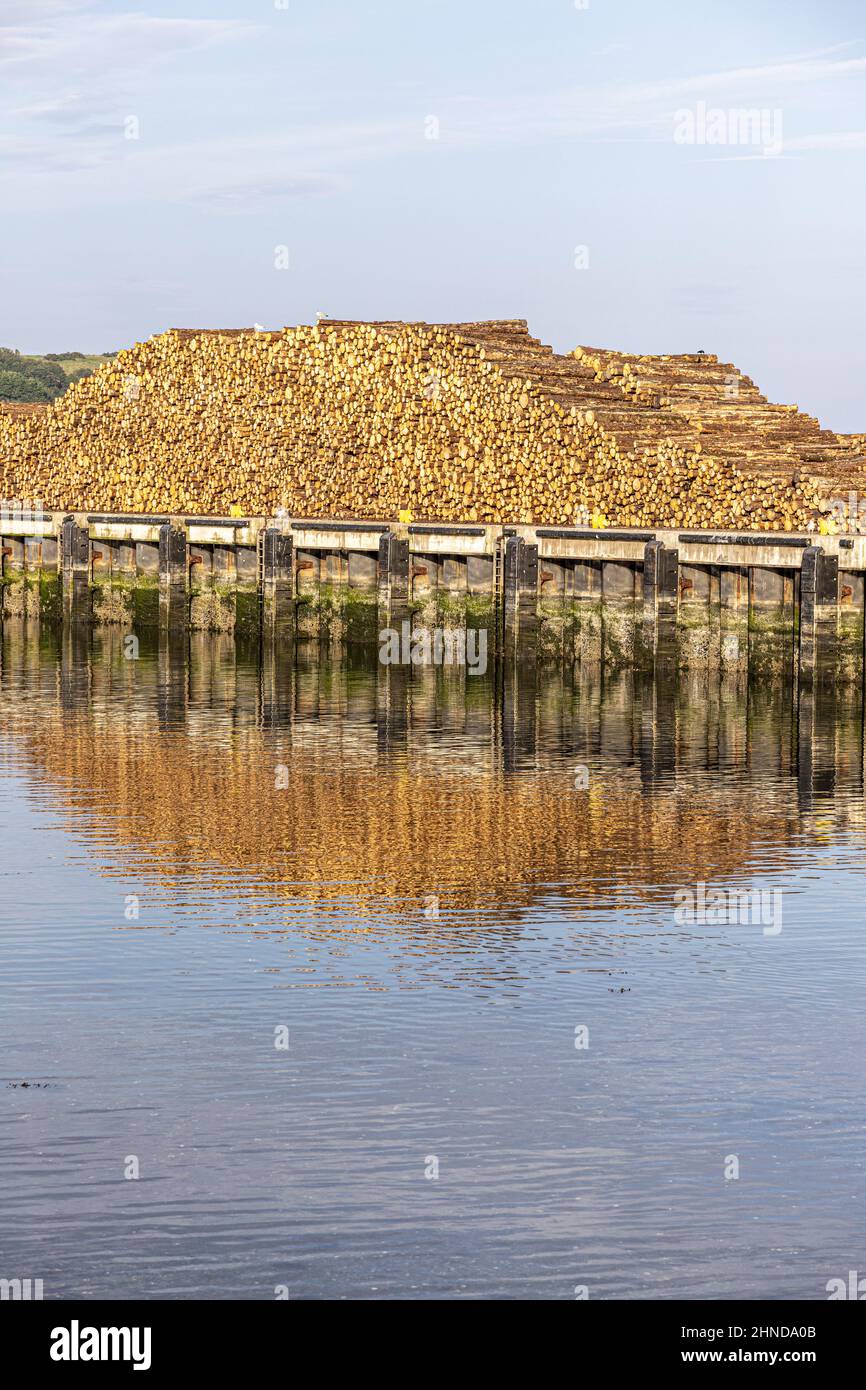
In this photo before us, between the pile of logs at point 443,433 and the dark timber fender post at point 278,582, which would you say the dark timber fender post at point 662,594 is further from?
the dark timber fender post at point 278,582

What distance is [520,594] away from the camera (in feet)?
145

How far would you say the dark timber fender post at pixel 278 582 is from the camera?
4894 cm

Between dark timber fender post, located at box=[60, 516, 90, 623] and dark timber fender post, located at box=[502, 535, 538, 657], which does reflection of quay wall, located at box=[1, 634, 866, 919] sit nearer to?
dark timber fender post, located at box=[502, 535, 538, 657]

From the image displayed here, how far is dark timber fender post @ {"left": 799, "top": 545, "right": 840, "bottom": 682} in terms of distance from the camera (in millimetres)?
38406

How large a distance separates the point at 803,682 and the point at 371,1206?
27863 mm

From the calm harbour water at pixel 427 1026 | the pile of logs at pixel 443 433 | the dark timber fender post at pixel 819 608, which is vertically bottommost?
the calm harbour water at pixel 427 1026

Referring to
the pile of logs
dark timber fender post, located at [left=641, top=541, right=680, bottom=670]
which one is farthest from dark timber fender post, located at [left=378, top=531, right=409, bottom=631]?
dark timber fender post, located at [left=641, top=541, right=680, bottom=670]

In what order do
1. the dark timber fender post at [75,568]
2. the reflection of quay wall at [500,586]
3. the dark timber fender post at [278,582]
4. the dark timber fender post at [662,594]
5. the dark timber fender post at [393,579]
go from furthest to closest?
the dark timber fender post at [75,568], the dark timber fender post at [278,582], the dark timber fender post at [393,579], the dark timber fender post at [662,594], the reflection of quay wall at [500,586]

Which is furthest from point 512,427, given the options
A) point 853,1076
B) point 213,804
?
point 853,1076

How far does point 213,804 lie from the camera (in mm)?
26031

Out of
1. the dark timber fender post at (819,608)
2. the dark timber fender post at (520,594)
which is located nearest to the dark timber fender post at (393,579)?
the dark timber fender post at (520,594)

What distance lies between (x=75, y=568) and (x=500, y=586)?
14280 millimetres

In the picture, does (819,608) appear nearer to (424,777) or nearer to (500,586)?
(500,586)

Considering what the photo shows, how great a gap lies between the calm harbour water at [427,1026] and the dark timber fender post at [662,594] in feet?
35.0
